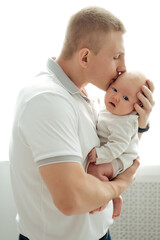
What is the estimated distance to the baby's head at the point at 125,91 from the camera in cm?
129

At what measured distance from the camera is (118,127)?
1.29 meters

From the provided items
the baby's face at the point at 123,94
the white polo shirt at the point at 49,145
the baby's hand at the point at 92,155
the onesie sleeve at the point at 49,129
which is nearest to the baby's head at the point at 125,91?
the baby's face at the point at 123,94

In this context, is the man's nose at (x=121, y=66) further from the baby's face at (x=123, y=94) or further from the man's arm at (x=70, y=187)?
the man's arm at (x=70, y=187)

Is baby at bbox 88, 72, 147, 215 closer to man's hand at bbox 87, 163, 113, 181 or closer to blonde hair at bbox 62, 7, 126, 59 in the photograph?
man's hand at bbox 87, 163, 113, 181

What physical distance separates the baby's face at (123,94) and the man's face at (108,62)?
1.5 inches

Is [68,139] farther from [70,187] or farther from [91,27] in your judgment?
[91,27]

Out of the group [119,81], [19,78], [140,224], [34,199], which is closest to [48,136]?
[34,199]

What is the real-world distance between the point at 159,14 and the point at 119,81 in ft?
2.98

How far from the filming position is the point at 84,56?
116cm

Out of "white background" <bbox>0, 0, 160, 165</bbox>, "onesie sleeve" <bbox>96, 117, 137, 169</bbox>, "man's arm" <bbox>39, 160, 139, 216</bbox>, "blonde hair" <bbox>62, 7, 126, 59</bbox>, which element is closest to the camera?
"man's arm" <bbox>39, 160, 139, 216</bbox>

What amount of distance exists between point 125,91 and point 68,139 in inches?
17.3

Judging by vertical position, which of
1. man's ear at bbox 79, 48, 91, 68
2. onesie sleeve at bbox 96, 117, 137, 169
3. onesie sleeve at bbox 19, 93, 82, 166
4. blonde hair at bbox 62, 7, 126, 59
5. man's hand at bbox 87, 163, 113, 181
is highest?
blonde hair at bbox 62, 7, 126, 59

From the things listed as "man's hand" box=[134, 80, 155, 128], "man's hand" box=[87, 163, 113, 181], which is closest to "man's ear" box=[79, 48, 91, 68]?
"man's hand" box=[134, 80, 155, 128]

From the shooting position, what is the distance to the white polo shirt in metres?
0.94
